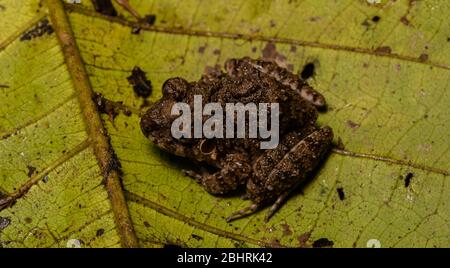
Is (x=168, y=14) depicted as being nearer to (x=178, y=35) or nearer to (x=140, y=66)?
(x=178, y=35)

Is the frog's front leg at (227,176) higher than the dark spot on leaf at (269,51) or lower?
lower

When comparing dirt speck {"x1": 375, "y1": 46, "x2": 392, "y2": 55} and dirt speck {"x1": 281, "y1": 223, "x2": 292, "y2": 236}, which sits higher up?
dirt speck {"x1": 375, "y1": 46, "x2": 392, "y2": 55}

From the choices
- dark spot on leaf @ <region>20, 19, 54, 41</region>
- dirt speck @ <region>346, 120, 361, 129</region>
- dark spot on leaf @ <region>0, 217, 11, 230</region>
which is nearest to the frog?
dirt speck @ <region>346, 120, 361, 129</region>

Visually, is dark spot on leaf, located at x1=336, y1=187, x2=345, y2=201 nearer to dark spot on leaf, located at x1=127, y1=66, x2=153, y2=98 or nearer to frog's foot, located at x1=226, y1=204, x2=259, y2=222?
frog's foot, located at x1=226, y1=204, x2=259, y2=222

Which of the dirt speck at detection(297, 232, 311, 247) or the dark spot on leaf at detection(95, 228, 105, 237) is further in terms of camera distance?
the dirt speck at detection(297, 232, 311, 247)

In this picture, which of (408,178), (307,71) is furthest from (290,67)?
(408,178)

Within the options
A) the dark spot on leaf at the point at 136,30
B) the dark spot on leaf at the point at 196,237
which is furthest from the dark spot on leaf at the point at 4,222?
the dark spot on leaf at the point at 136,30

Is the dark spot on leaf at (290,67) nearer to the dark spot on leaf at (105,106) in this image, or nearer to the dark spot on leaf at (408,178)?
the dark spot on leaf at (408,178)

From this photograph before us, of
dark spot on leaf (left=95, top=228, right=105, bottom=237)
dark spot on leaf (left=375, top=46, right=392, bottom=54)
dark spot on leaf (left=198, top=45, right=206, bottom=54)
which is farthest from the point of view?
dark spot on leaf (left=198, top=45, right=206, bottom=54)
